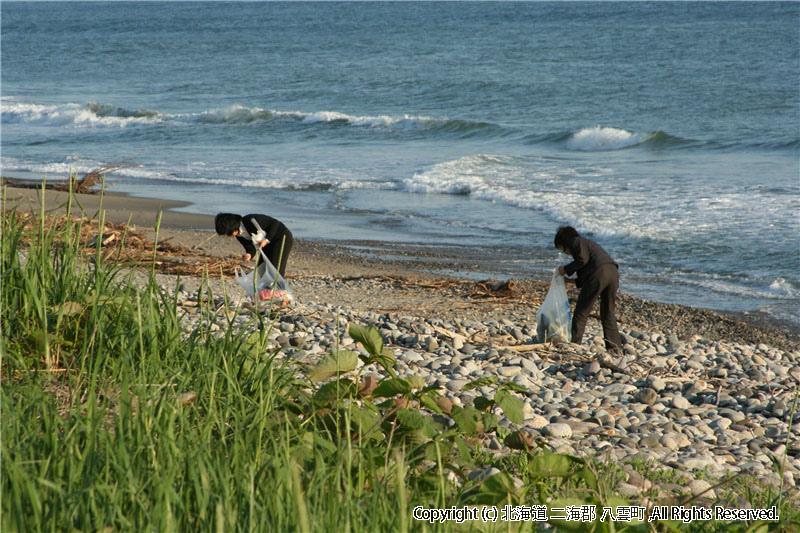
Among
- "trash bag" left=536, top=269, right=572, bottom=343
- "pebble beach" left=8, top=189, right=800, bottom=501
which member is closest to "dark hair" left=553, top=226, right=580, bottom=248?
"trash bag" left=536, top=269, right=572, bottom=343

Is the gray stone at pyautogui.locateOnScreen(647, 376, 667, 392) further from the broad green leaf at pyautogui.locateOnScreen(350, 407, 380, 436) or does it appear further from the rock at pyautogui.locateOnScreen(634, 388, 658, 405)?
the broad green leaf at pyautogui.locateOnScreen(350, 407, 380, 436)

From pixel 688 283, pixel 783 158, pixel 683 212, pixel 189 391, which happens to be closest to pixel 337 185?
pixel 683 212

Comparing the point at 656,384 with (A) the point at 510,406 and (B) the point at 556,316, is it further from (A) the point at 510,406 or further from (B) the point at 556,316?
(A) the point at 510,406

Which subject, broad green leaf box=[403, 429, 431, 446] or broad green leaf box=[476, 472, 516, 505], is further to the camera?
broad green leaf box=[403, 429, 431, 446]

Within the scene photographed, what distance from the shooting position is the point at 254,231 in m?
7.43

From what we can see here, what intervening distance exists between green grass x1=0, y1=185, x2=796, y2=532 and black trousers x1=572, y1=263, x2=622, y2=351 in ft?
10.6

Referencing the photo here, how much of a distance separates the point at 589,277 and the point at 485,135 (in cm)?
1858

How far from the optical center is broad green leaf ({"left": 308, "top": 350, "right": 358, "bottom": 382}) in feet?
11.6

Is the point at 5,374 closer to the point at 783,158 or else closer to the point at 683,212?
the point at 683,212

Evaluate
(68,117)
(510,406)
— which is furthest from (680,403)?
(68,117)

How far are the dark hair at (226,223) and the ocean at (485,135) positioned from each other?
1.43 m

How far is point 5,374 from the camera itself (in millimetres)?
3604

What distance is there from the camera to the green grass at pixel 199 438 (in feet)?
7.80

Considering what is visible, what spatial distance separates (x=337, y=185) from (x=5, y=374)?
14427 millimetres
